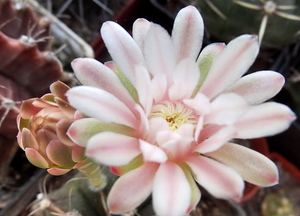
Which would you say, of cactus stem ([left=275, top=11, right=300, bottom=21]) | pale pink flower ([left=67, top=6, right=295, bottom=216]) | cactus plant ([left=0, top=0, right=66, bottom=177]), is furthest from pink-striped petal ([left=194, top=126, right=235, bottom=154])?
cactus stem ([left=275, top=11, right=300, bottom=21])

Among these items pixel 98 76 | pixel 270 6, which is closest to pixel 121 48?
pixel 98 76

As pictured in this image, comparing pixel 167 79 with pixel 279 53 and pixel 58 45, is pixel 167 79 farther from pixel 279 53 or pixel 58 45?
pixel 279 53

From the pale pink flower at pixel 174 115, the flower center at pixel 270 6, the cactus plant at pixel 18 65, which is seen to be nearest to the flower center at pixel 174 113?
the pale pink flower at pixel 174 115

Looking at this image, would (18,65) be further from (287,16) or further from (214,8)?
(287,16)

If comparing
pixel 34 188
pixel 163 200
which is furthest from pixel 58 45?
pixel 163 200

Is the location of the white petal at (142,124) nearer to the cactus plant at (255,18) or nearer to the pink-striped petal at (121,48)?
the pink-striped petal at (121,48)

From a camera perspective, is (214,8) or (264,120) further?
(214,8)
